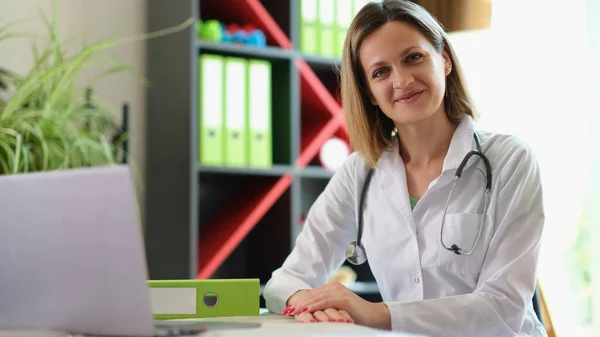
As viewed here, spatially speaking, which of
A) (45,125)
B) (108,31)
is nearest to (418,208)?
(45,125)

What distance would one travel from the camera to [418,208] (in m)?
1.64

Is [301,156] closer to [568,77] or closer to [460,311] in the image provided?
[568,77]

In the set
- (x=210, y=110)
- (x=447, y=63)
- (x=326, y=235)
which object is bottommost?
(x=326, y=235)

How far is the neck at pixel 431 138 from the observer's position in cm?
174

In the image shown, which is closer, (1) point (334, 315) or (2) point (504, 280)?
(1) point (334, 315)

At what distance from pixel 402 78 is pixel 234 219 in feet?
4.62

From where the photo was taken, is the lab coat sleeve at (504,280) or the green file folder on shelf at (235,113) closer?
the lab coat sleeve at (504,280)

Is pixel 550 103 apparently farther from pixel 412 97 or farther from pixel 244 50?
pixel 412 97

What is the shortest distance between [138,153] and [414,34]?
1.52 metres

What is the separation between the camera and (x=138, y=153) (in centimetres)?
289

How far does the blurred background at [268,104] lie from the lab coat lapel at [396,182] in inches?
39.7

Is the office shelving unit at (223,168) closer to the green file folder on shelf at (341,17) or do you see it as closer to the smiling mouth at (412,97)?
the green file folder on shelf at (341,17)

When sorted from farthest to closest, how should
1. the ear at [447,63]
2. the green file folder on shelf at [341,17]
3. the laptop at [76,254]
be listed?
1. the green file folder on shelf at [341,17]
2. the ear at [447,63]
3. the laptop at [76,254]

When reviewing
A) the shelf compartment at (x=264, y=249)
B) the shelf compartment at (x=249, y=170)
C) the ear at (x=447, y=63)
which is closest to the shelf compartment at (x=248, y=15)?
the shelf compartment at (x=249, y=170)
